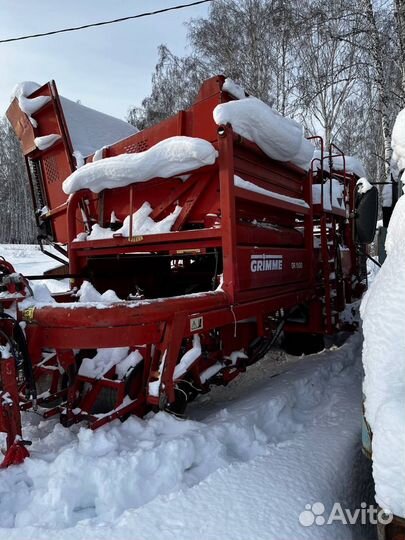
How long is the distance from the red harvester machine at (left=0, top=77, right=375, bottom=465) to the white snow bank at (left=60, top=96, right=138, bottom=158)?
214mm

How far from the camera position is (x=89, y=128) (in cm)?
534

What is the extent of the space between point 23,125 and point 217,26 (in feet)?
46.1

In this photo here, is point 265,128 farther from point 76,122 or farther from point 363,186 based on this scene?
point 76,122

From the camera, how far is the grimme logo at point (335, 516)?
6.21 feet

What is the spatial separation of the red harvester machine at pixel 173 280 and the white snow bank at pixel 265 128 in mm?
86

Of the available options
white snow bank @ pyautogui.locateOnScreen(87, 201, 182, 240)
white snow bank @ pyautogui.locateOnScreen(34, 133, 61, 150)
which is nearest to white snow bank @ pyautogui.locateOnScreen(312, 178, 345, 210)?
white snow bank @ pyautogui.locateOnScreen(87, 201, 182, 240)

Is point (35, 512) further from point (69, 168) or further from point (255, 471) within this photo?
point (69, 168)

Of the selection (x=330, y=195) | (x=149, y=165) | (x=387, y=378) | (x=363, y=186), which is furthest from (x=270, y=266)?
(x=387, y=378)

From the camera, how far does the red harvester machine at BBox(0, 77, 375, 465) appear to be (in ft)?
8.18

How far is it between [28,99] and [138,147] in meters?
1.95

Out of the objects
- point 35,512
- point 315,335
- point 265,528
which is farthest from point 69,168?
point 265,528

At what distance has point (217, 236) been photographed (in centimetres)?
320

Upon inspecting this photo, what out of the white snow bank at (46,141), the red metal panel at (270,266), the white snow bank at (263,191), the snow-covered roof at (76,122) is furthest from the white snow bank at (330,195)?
the white snow bank at (46,141)

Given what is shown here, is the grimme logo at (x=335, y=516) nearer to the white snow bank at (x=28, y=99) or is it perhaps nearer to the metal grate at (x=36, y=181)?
the white snow bank at (x=28, y=99)
